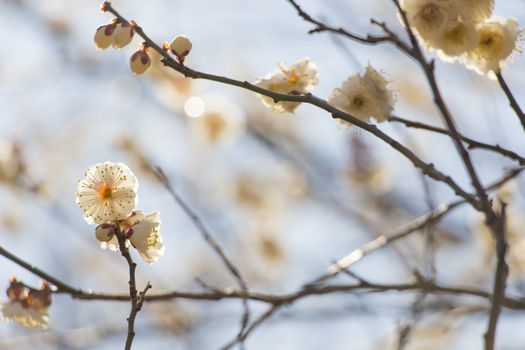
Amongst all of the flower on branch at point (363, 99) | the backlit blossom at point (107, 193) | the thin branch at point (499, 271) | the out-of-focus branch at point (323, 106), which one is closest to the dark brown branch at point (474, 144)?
the flower on branch at point (363, 99)

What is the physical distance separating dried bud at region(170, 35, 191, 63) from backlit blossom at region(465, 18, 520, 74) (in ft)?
2.15

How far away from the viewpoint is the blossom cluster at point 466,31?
1642mm

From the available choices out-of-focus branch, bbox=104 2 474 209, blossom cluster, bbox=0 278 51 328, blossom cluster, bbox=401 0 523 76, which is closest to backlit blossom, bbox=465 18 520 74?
blossom cluster, bbox=401 0 523 76

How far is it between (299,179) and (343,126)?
317 centimetres

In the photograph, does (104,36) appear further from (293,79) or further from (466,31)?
(466,31)

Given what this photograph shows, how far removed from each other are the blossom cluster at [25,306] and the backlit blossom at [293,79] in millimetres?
735

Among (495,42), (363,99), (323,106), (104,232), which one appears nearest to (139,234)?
(104,232)

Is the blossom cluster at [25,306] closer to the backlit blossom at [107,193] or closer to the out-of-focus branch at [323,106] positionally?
the backlit blossom at [107,193]

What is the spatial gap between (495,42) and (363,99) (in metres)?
0.33

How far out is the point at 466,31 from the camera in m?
1.66

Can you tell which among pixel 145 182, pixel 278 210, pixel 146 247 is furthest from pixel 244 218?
pixel 146 247

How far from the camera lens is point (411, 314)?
1.98 m

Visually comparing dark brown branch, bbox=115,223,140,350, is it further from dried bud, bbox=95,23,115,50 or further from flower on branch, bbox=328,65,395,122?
flower on branch, bbox=328,65,395,122

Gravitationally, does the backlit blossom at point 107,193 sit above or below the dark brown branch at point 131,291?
above
